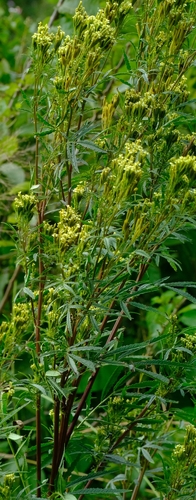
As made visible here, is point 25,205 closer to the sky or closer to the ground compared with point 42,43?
closer to the ground

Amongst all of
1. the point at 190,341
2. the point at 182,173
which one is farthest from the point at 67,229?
the point at 190,341

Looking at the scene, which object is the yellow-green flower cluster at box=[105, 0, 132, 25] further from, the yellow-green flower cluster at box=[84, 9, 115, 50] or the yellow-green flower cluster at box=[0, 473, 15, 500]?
the yellow-green flower cluster at box=[0, 473, 15, 500]

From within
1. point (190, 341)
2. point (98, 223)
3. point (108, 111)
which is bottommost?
point (190, 341)

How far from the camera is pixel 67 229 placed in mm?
674

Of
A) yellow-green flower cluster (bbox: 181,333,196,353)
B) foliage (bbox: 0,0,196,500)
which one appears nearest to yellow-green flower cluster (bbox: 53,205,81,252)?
foliage (bbox: 0,0,196,500)

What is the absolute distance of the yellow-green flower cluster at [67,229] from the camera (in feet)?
2.16

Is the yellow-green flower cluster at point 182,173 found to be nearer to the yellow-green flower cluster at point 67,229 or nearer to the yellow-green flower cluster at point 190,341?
the yellow-green flower cluster at point 67,229

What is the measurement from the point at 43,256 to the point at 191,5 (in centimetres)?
38

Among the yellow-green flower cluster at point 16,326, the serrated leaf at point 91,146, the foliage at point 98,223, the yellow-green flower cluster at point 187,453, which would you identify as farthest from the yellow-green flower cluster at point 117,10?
the yellow-green flower cluster at point 187,453

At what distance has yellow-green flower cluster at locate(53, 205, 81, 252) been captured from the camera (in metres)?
0.66

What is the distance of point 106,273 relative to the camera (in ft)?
2.28

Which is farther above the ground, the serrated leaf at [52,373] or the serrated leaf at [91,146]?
the serrated leaf at [91,146]

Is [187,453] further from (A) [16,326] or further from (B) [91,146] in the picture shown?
(B) [91,146]

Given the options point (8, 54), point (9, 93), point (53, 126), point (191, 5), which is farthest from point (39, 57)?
point (8, 54)
